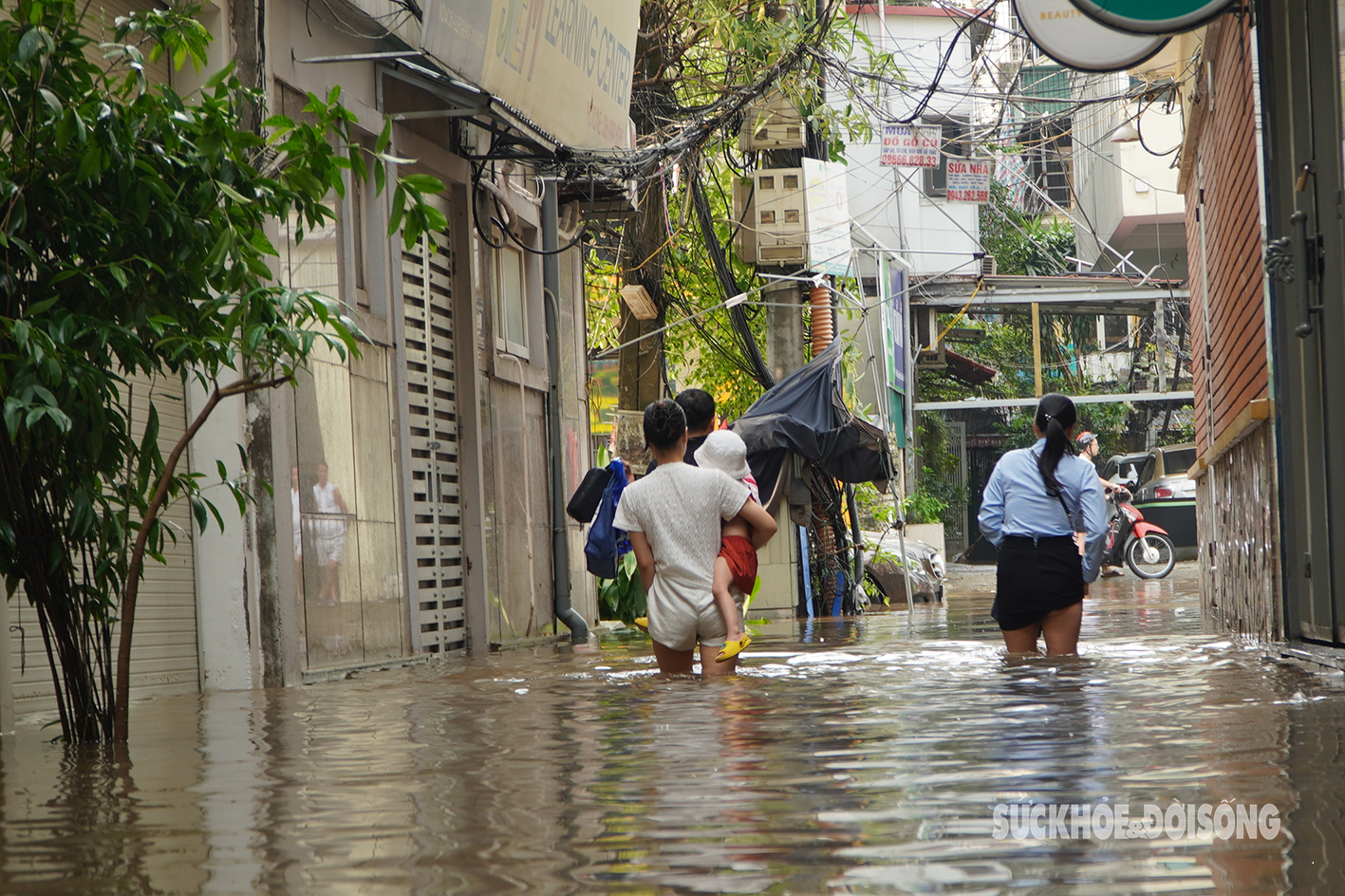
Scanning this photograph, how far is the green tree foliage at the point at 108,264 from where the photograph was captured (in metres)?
4.49

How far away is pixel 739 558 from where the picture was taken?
6879 mm

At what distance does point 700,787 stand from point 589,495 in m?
6.78

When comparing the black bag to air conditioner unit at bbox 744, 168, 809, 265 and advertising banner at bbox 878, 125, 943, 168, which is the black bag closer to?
air conditioner unit at bbox 744, 168, 809, 265

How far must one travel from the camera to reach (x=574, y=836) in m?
3.00

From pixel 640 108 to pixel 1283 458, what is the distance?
10312 millimetres

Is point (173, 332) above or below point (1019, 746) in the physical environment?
above

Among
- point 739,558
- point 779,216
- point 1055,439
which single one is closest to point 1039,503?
point 1055,439

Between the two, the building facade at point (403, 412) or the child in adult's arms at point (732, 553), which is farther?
A: the building facade at point (403, 412)

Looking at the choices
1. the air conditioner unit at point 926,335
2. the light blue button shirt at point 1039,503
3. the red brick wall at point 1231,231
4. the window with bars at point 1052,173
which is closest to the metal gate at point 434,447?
the light blue button shirt at point 1039,503

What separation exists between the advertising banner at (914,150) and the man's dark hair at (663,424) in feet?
41.7

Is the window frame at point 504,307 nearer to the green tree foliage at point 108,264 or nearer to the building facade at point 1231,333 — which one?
the building facade at point 1231,333

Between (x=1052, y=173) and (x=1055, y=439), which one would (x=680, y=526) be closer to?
(x=1055, y=439)

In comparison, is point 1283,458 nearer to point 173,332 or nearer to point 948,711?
point 948,711

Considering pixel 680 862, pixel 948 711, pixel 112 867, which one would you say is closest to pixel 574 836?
pixel 680 862
